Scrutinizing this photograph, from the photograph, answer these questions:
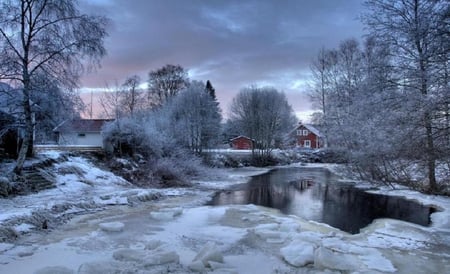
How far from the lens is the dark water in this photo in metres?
13.2

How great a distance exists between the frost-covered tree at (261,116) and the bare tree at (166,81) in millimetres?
10446

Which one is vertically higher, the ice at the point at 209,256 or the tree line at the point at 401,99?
the tree line at the point at 401,99

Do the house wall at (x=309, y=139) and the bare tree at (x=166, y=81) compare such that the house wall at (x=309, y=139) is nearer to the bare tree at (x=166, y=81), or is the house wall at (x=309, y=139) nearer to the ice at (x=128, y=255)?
the bare tree at (x=166, y=81)

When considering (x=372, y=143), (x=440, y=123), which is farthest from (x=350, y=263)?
(x=372, y=143)

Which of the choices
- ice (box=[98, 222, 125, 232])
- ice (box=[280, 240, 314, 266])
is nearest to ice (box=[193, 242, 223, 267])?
ice (box=[280, 240, 314, 266])

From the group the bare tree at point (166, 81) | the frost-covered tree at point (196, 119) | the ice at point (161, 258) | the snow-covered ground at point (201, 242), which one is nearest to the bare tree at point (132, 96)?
the frost-covered tree at point (196, 119)

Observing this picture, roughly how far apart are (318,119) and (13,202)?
2909cm

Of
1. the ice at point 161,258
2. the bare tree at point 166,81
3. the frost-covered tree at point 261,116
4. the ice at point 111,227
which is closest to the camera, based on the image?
the ice at point 161,258

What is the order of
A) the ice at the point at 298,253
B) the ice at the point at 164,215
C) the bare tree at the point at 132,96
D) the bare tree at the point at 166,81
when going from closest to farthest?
the ice at the point at 298,253 → the ice at the point at 164,215 → the bare tree at the point at 132,96 → the bare tree at the point at 166,81

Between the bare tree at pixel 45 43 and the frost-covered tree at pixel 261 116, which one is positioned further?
the frost-covered tree at pixel 261 116

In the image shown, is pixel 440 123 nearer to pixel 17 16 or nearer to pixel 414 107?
pixel 414 107

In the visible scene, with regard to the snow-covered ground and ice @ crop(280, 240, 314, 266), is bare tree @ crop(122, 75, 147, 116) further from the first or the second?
ice @ crop(280, 240, 314, 266)

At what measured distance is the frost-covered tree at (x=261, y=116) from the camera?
153ft

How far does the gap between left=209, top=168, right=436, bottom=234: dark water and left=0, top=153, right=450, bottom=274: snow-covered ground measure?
90 centimetres
